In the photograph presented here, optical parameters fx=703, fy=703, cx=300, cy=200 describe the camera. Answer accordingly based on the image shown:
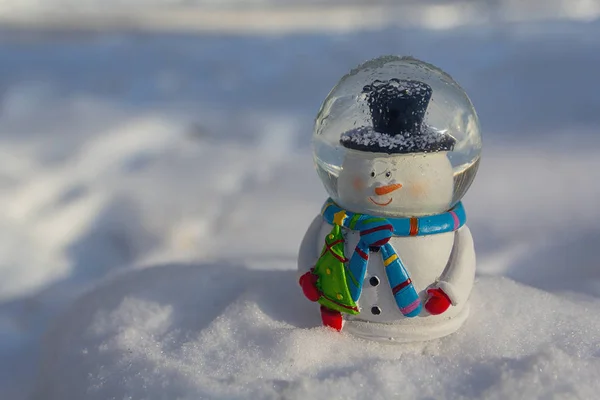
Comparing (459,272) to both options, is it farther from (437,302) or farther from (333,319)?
(333,319)

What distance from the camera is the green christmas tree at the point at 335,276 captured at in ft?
3.50

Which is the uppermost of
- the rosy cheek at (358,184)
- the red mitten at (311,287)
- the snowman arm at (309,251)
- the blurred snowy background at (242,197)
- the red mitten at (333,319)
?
the rosy cheek at (358,184)

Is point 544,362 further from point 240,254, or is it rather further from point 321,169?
point 240,254

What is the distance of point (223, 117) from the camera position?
2.44 m

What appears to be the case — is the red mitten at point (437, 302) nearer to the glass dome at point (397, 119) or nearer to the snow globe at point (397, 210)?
the snow globe at point (397, 210)

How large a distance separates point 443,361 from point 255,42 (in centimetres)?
221

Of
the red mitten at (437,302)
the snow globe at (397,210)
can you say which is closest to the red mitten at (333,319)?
the snow globe at (397,210)

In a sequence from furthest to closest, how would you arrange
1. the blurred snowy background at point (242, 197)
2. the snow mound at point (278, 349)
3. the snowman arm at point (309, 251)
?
the snowman arm at point (309, 251)
the blurred snowy background at point (242, 197)
the snow mound at point (278, 349)

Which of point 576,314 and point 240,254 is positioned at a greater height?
point 576,314

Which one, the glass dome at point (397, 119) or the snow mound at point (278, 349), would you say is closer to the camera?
the snow mound at point (278, 349)

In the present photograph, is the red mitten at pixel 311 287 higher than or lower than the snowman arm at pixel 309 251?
lower

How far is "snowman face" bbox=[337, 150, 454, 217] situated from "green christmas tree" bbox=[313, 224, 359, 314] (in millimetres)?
59

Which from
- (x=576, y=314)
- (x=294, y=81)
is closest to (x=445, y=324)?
(x=576, y=314)

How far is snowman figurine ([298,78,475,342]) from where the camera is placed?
41.1 inches
